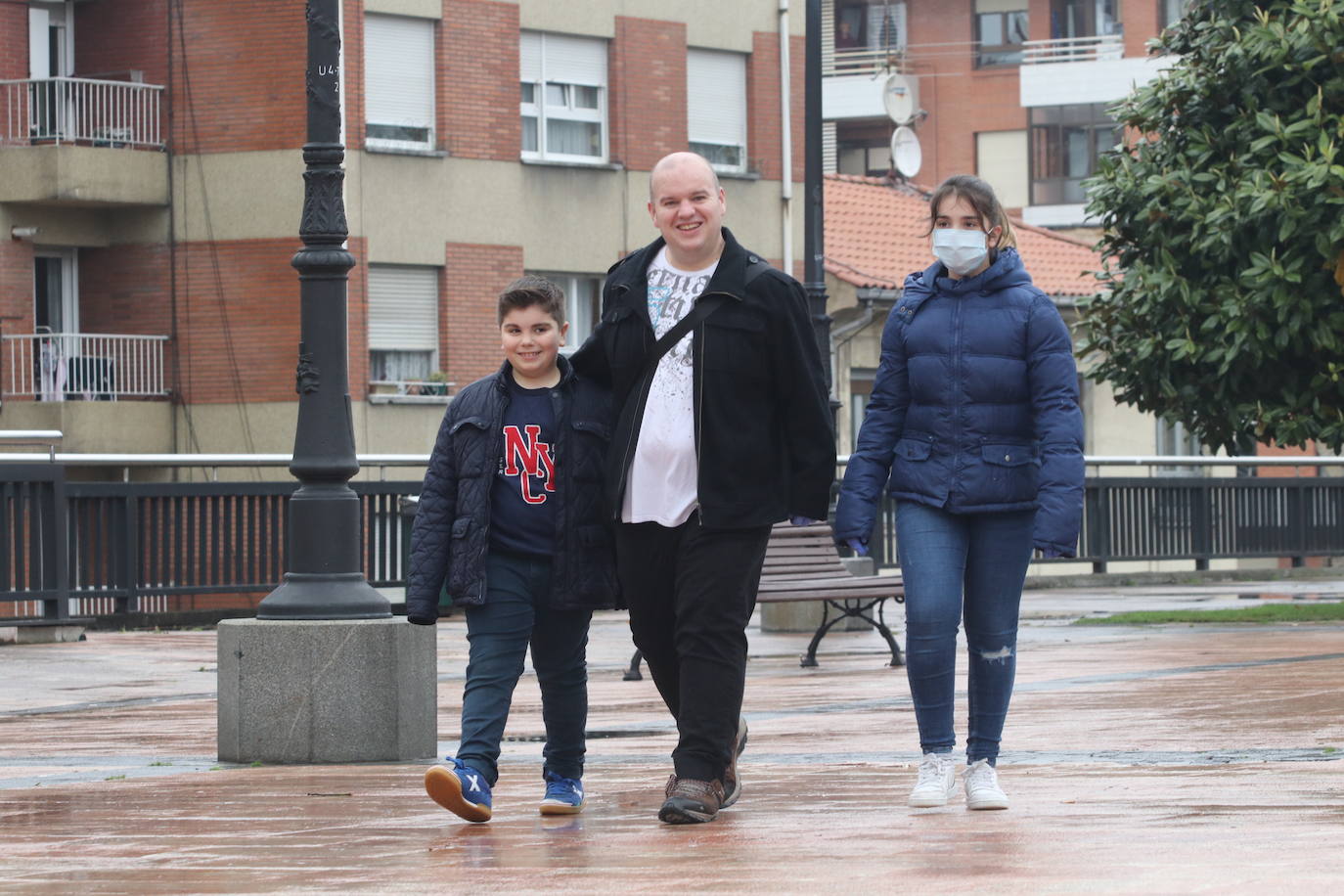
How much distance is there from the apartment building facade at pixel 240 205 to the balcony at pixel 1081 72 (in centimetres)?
2249

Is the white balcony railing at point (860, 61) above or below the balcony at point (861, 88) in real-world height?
above

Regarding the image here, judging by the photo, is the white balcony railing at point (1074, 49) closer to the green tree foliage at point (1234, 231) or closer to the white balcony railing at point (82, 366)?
the white balcony railing at point (82, 366)

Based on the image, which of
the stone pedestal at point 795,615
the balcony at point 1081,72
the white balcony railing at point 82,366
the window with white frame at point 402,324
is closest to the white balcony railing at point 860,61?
the balcony at point 1081,72

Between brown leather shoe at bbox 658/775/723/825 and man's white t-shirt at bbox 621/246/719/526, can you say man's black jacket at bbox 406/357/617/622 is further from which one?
brown leather shoe at bbox 658/775/723/825

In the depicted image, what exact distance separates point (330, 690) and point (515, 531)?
6.85ft

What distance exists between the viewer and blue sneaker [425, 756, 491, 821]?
7113mm

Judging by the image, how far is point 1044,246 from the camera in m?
43.9

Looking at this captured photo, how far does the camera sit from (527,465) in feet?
24.6

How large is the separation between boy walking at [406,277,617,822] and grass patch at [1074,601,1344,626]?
1270 cm

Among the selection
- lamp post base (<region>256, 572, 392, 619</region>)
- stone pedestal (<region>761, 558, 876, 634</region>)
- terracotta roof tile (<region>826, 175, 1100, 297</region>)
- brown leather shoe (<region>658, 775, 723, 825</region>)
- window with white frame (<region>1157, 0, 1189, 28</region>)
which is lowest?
stone pedestal (<region>761, 558, 876, 634</region>)

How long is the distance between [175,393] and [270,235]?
2509 mm

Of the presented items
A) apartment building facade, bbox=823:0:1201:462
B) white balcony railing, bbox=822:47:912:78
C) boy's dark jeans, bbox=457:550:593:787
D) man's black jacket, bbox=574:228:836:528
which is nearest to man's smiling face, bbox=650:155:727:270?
man's black jacket, bbox=574:228:836:528

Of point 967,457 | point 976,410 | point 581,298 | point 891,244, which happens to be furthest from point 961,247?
point 891,244

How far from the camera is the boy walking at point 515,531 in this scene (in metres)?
7.43
